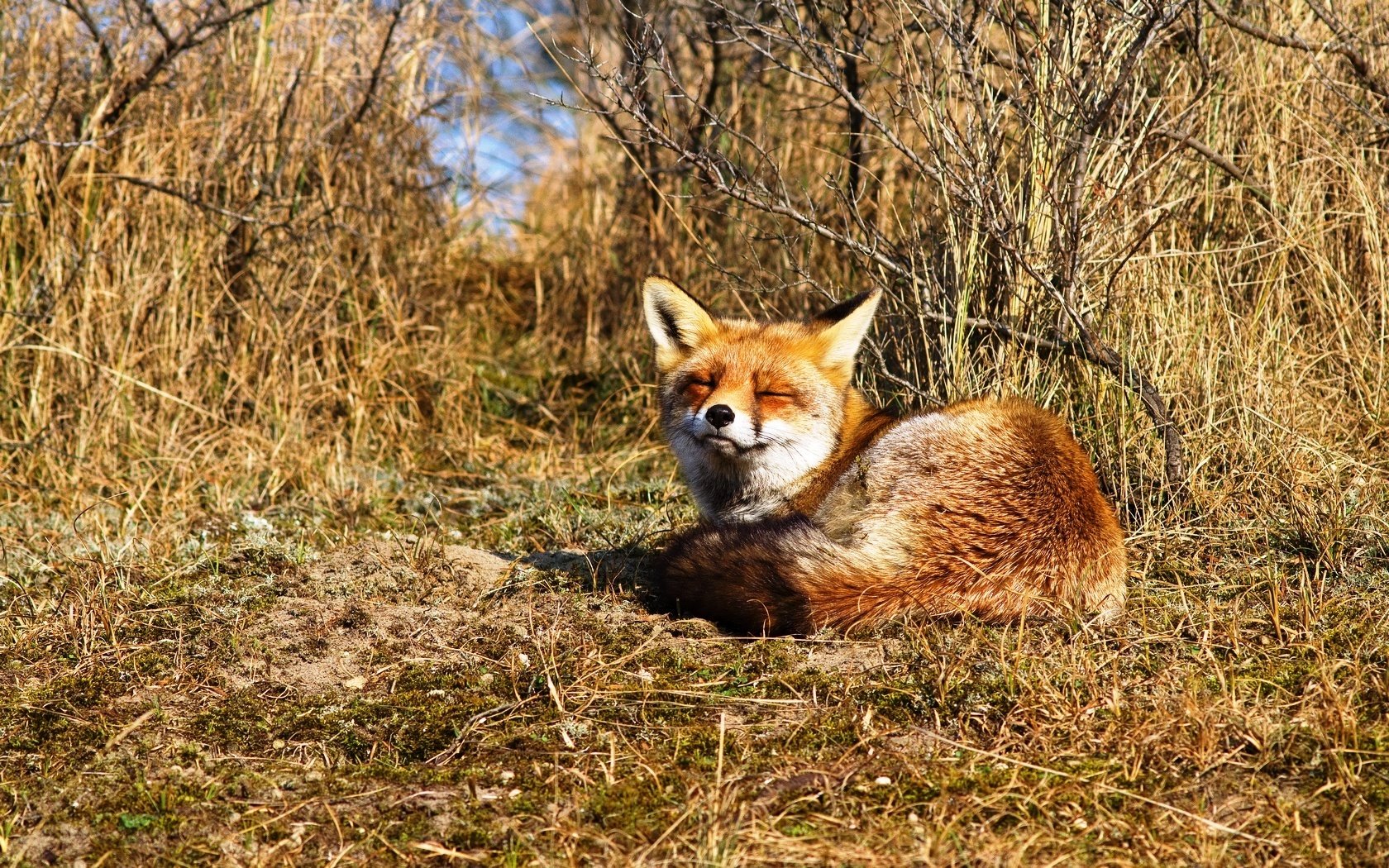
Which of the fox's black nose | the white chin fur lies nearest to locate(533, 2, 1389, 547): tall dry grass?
the white chin fur

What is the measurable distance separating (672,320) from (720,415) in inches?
29.8

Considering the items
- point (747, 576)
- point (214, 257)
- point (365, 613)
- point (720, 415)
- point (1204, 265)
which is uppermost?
point (1204, 265)

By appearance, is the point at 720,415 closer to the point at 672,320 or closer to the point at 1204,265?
the point at 672,320

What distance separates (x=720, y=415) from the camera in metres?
4.21

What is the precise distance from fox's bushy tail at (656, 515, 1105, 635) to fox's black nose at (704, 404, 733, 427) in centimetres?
55

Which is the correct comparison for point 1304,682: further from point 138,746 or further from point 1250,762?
point 138,746

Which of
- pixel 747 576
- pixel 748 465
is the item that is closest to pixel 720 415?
pixel 748 465

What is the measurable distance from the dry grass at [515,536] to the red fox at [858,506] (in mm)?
142

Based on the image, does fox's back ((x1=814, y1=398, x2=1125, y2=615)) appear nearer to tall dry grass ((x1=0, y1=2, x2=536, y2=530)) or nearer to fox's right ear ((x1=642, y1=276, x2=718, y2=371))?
fox's right ear ((x1=642, y1=276, x2=718, y2=371))

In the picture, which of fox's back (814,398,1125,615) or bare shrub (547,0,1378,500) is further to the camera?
bare shrub (547,0,1378,500)

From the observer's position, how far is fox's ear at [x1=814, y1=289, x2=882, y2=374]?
4.63 metres

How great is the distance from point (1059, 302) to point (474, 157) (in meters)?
4.84

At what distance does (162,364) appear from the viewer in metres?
6.47

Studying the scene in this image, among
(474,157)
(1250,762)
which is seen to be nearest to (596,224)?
(474,157)
